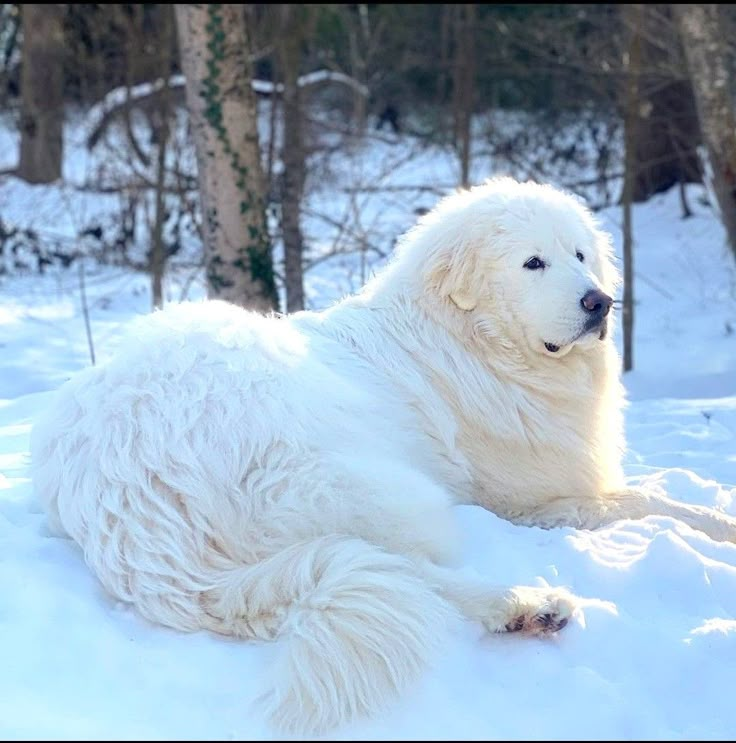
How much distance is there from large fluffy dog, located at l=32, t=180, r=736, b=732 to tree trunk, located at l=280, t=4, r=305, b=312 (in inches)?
128

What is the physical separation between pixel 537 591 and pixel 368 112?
14.2 meters

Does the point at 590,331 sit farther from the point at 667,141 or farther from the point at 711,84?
the point at 667,141

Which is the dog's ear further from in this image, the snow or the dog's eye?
the snow

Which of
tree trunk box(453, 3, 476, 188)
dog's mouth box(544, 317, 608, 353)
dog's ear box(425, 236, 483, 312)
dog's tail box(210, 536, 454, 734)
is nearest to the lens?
dog's tail box(210, 536, 454, 734)

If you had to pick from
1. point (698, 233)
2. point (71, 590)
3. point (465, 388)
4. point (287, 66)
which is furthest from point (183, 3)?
point (698, 233)

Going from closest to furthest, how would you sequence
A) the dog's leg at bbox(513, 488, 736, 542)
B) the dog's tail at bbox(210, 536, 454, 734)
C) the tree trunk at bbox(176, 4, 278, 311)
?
the dog's tail at bbox(210, 536, 454, 734)
the dog's leg at bbox(513, 488, 736, 542)
the tree trunk at bbox(176, 4, 278, 311)

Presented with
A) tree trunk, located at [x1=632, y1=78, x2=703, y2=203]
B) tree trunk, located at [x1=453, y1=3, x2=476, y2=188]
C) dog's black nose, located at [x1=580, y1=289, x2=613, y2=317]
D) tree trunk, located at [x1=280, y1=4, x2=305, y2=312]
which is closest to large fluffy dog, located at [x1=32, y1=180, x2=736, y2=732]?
dog's black nose, located at [x1=580, y1=289, x2=613, y2=317]

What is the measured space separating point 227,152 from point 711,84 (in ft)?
11.8

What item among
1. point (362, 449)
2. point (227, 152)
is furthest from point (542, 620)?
point (227, 152)

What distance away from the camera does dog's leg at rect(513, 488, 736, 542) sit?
3543mm

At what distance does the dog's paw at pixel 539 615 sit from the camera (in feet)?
9.02

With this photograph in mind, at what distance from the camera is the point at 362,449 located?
3232 mm

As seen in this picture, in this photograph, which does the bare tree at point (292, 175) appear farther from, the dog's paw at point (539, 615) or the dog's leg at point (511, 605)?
the dog's paw at point (539, 615)

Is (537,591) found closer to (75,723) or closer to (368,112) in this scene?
(75,723)
